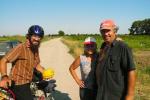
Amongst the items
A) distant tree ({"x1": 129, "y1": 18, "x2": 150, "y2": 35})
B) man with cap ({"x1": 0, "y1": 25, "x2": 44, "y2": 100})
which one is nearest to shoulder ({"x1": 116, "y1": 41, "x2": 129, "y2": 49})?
man with cap ({"x1": 0, "y1": 25, "x2": 44, "y2": 100})

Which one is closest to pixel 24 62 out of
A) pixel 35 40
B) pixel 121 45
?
pixel 35 40

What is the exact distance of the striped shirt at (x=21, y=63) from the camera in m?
4.58

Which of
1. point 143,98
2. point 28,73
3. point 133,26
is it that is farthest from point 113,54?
point 133,26

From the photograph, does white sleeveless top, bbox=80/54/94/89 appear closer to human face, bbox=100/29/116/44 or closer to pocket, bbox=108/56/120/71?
human face, bbox=100/29/116/44

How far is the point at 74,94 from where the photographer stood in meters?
9.46

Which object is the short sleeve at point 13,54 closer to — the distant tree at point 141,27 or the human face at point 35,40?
the human face at point 35,40

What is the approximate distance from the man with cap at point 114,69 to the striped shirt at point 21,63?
108cm

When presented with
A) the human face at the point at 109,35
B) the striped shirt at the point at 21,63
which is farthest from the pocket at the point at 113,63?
the striped shirt at the point at 21,63

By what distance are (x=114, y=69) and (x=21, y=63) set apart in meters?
1.39

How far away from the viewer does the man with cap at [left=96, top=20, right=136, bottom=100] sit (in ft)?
13.0

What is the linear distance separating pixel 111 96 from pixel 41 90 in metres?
1.31

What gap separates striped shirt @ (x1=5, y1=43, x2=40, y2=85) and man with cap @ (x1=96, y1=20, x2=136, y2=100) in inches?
42.3

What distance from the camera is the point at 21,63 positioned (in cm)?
464

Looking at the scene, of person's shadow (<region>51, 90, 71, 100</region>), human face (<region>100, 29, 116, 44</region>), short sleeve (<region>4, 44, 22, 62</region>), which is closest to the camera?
human face (<region>100, 29, 116, 44</region>)
